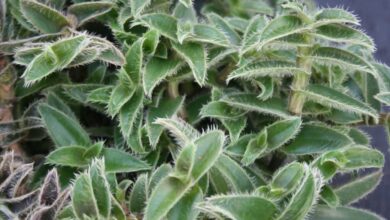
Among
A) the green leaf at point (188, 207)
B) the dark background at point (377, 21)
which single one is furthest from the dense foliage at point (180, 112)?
the dark background at point (377, 21)

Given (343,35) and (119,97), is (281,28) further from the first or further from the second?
(119,97)

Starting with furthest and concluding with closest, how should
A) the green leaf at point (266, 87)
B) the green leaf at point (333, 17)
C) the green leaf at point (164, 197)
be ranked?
the green leaf at point (266, 87) → the green leaf at point (333, 17) → the green leaf at point (164, 197)

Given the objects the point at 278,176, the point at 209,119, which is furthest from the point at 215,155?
the point at 209,119

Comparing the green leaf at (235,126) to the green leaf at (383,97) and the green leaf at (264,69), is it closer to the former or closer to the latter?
the green leaf at (264,69)

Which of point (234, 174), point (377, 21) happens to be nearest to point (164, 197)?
point (234, 174)

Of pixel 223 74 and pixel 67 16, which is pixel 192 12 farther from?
pixel 67 16

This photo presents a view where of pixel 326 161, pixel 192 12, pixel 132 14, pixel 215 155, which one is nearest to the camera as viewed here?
pixel 215 155
